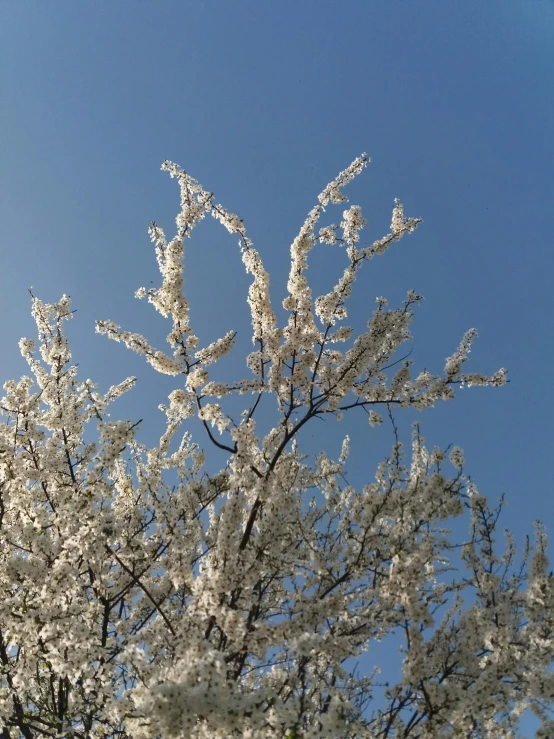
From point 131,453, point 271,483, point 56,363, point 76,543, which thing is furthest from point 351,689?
point 56,363

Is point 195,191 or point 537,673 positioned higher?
point 195,191

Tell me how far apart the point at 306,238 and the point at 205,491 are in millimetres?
4431

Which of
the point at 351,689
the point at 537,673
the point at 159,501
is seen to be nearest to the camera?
the point at 537,673

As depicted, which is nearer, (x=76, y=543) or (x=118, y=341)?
(x=76, y=543)

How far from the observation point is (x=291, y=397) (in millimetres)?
6883

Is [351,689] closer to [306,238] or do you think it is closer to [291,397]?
[291,397]

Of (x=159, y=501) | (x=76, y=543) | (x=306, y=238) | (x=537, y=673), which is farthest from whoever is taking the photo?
(x=306, y=238)

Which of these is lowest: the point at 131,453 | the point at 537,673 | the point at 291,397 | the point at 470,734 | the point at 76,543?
the point at 470,734

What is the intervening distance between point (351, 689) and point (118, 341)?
6.05 metres

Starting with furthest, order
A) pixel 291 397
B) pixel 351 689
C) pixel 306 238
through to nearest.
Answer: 1. pixel 306 238
2. pixel 291 397
3. pixel 351 689

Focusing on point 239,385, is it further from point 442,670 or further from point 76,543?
point 442,670

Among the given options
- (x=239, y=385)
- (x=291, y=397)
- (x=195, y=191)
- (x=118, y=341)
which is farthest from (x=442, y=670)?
(x=195, y=191)

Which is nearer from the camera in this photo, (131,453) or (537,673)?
(537,673)

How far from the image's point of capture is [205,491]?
714cm
